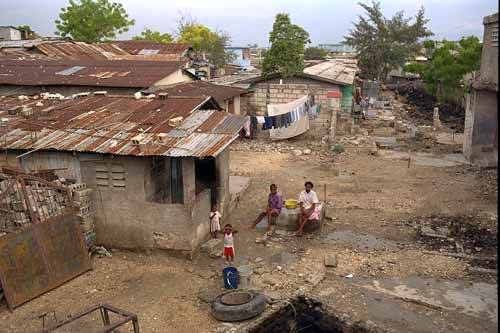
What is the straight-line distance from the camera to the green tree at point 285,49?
73.0ft

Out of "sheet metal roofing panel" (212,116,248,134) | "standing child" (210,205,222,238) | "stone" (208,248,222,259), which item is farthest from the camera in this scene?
"standing child" (210,205,222,238)

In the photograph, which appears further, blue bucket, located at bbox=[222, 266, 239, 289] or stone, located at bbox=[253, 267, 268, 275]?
stone, located at bbox=[253, 267, 268, 275]

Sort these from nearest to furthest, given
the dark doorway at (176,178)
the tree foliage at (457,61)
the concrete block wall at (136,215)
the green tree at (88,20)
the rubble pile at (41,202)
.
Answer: the rubble pile at (41,202), the concrete block wall at (136,215), the dark doorway at (176,178), the tree foliage at (457,61), the green tree at (88,20)

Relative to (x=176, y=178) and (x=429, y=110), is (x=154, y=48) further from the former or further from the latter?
(x=176, y=178)

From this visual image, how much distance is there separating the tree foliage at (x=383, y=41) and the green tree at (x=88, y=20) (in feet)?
78.2

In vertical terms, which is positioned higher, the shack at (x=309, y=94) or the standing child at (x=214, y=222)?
the shack at (x=309, y=94)

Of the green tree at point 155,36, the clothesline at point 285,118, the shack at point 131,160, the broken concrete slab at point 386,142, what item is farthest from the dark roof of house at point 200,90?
the green tree at point 155,36

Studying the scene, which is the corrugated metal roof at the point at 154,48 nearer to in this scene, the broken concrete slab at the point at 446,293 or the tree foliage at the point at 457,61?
the tree foliage at the point at 457,61

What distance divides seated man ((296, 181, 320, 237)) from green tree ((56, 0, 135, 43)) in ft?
109

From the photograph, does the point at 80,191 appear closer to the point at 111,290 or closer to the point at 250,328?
the point at 111,290

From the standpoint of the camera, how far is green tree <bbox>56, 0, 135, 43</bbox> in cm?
3884

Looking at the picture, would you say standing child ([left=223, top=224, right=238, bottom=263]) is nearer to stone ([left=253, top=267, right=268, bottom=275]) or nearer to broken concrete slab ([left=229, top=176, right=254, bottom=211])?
stone ([left=253, top=267, right=268, bottom=275])

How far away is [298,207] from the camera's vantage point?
11.5 metres

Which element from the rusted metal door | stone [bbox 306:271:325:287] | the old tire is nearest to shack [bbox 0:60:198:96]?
the rusted metal door
